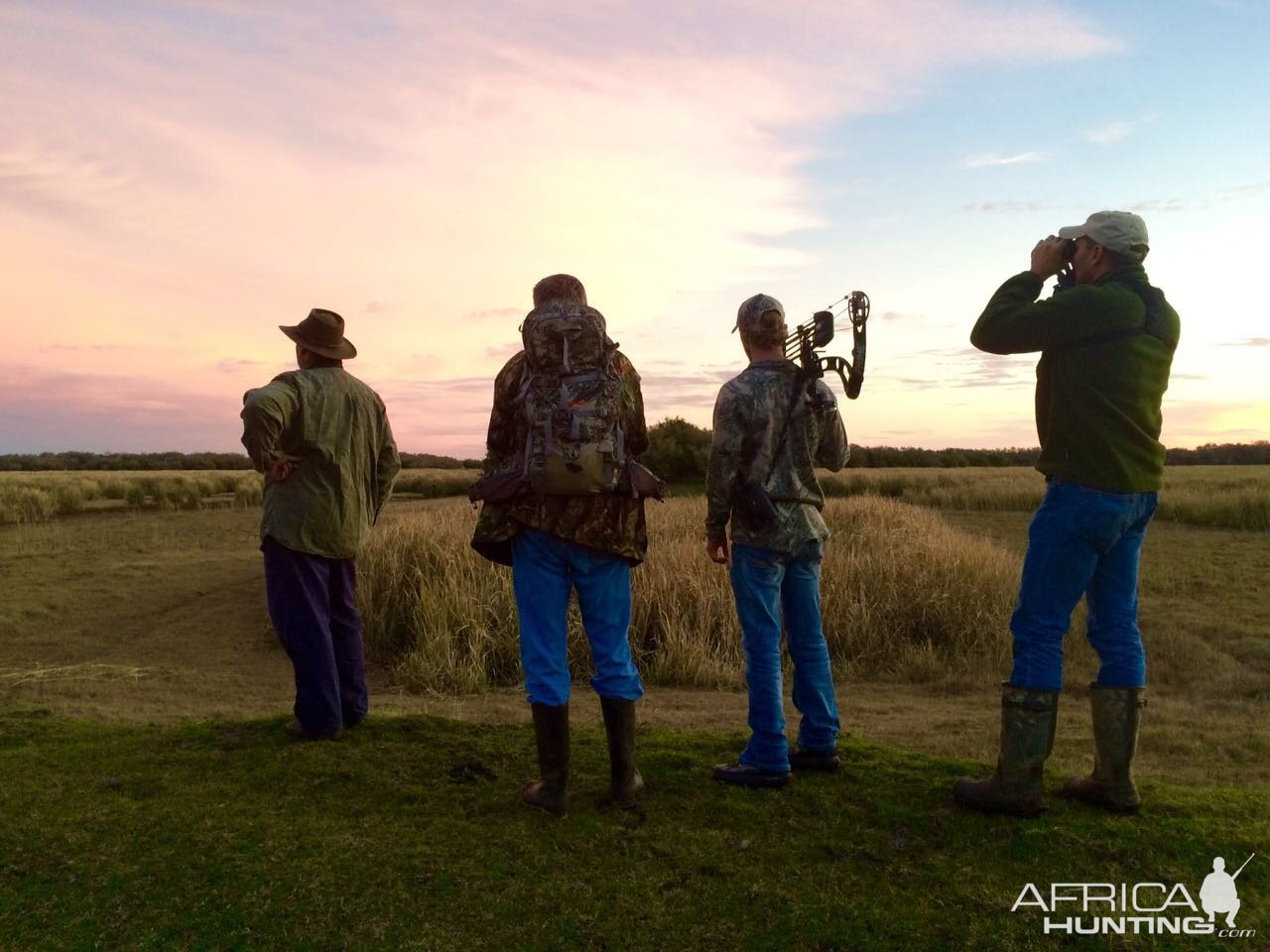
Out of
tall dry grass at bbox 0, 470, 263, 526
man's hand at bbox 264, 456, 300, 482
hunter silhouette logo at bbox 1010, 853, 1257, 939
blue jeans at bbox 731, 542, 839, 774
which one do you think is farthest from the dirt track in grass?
tall dry grass at bbox 0, 470, 263, 526

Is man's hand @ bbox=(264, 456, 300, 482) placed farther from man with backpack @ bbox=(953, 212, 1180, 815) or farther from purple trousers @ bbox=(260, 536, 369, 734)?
man with backpack @ bbox=(953, 212, 1180, 815)

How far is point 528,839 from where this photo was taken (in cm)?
343

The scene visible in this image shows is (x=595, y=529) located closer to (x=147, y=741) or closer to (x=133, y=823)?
(x=133, y=823)

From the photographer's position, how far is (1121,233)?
349 centimetres

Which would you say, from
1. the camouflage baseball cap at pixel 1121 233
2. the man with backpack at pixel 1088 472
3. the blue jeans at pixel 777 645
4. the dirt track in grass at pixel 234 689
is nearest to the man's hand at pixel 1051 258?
the man with backpack at pixel 1088 472

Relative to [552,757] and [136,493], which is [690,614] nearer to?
[552,757]

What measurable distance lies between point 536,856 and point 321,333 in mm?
2756

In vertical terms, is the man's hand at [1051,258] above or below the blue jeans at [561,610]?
above

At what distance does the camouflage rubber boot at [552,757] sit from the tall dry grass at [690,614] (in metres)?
4.03

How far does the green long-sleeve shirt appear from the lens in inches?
170

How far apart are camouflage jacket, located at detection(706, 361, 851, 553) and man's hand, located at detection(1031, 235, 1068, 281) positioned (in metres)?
0.95

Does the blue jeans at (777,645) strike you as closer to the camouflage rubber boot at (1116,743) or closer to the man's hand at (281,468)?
the camouflage rubber boot at (1116,743)

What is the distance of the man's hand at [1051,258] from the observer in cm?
363

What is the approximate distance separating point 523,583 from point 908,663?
18.8 ft
